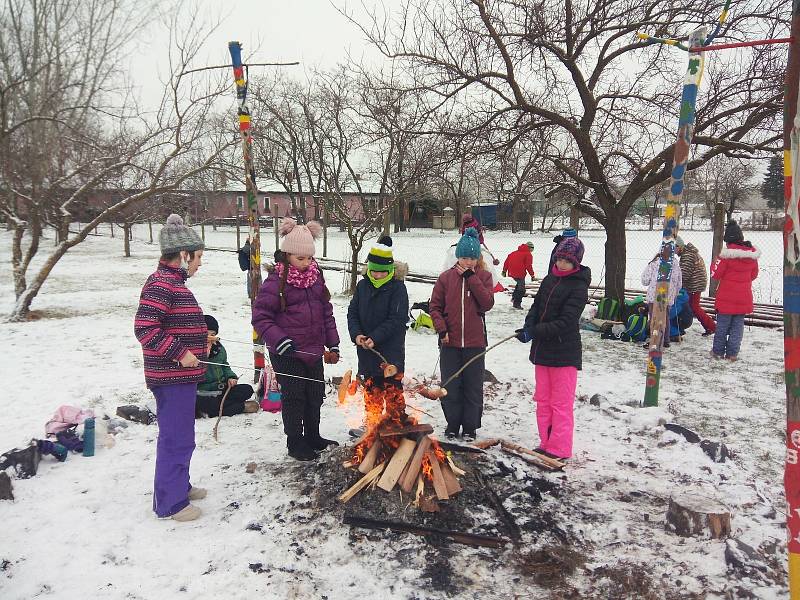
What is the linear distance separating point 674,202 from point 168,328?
520 cm

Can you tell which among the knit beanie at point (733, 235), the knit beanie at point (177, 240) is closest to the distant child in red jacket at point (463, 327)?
the knit beanie at point (177, 240)

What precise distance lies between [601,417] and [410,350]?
3586mm

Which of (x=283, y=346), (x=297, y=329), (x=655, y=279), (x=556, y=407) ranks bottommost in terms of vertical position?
(x=556, y=407)

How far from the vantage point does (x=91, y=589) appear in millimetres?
2896

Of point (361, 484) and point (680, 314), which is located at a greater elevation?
point (680, 314)

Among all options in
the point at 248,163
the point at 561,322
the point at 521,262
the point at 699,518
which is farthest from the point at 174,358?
the point at 521,262

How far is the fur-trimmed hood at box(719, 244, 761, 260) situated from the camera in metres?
7.62

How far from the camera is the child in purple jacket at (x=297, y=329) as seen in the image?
4227mm

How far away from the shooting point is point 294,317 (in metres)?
4.30

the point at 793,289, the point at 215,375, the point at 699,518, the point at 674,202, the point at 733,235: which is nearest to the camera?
the point at 793,289

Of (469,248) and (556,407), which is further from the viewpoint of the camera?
(469,248)

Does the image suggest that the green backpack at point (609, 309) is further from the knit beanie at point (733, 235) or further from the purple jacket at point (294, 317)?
the purple jacket at point (294, 317)

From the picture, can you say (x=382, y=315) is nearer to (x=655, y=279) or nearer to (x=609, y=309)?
(x=655, y=279)

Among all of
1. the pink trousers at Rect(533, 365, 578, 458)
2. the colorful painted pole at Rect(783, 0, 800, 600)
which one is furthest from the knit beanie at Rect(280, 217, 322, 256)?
the colorful painted pole at Rect(783, 0, 800, 600)
